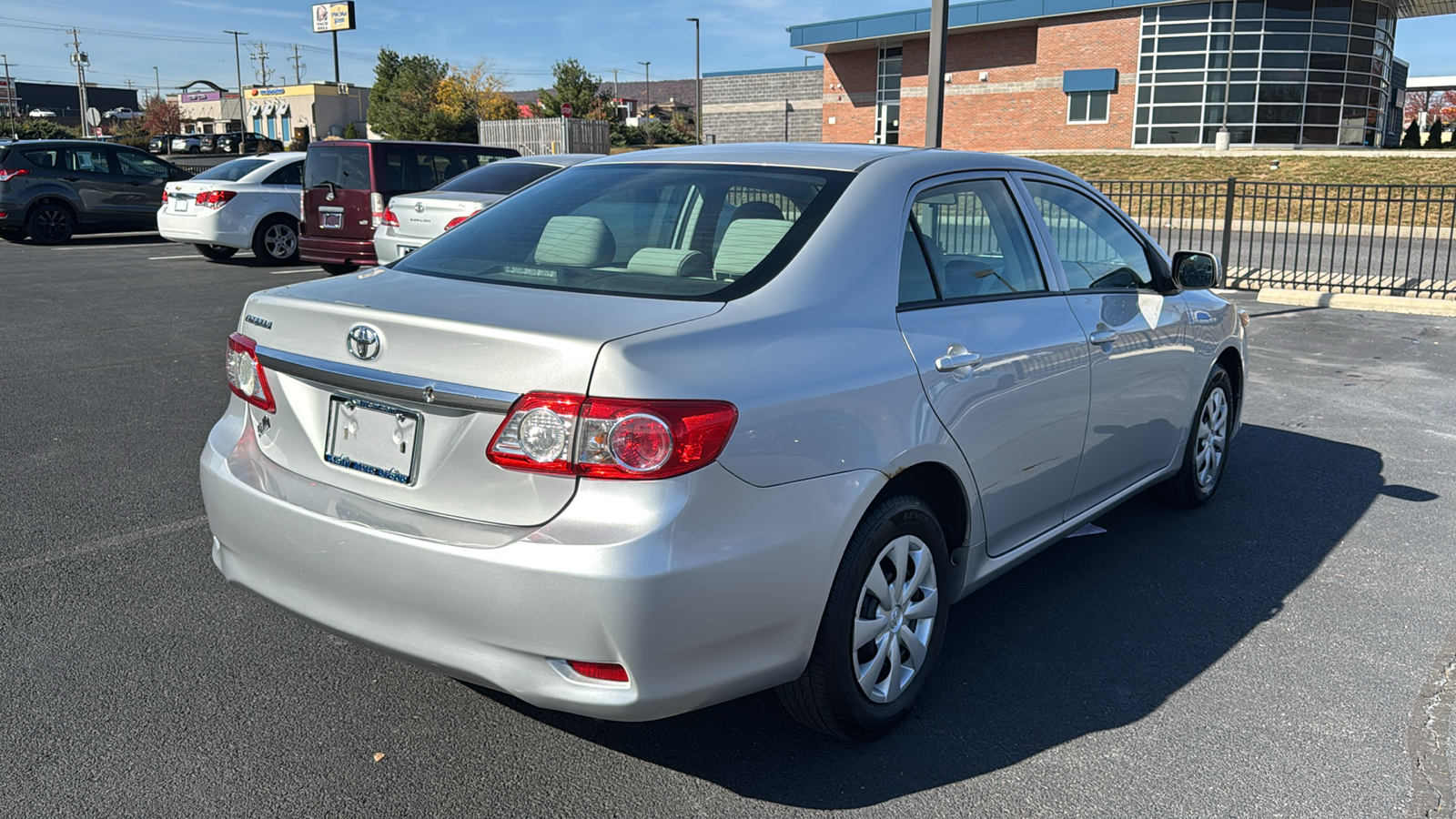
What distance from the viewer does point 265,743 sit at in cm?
313

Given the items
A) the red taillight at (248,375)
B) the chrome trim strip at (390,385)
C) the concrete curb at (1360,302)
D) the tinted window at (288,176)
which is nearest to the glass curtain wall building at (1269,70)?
the concrete curb at (1360,302)

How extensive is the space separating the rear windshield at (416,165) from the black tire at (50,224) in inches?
349

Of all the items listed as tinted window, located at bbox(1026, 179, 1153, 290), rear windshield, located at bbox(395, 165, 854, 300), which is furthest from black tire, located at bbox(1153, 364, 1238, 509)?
rear windshield, located at bbox(395, 165, 854, 300)

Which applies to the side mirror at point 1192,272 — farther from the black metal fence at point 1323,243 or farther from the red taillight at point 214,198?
the red taillight at point 214,198

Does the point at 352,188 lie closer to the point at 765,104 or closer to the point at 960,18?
the point at 960,18

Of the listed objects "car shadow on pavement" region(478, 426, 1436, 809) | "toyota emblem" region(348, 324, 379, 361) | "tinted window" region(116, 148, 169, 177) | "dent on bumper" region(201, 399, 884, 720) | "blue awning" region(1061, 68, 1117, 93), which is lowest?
"car shadow on pavement" region(478, 426, 1436, 809)

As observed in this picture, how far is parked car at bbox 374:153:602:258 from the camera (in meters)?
11.5

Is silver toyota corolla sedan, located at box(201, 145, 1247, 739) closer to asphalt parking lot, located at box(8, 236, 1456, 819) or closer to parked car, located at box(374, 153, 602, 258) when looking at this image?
asphalt parking lot, located at box(8, 236, 1456, 819)

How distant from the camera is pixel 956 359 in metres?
3.29

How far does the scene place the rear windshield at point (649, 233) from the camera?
3.12 m

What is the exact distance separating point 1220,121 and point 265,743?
4333cm

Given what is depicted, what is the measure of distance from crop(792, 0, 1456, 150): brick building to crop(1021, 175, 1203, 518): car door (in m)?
38.0

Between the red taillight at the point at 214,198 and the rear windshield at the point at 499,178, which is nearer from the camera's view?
the rear windshield at the point at 499,178

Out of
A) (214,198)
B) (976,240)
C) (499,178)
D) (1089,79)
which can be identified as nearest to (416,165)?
(499,178)
